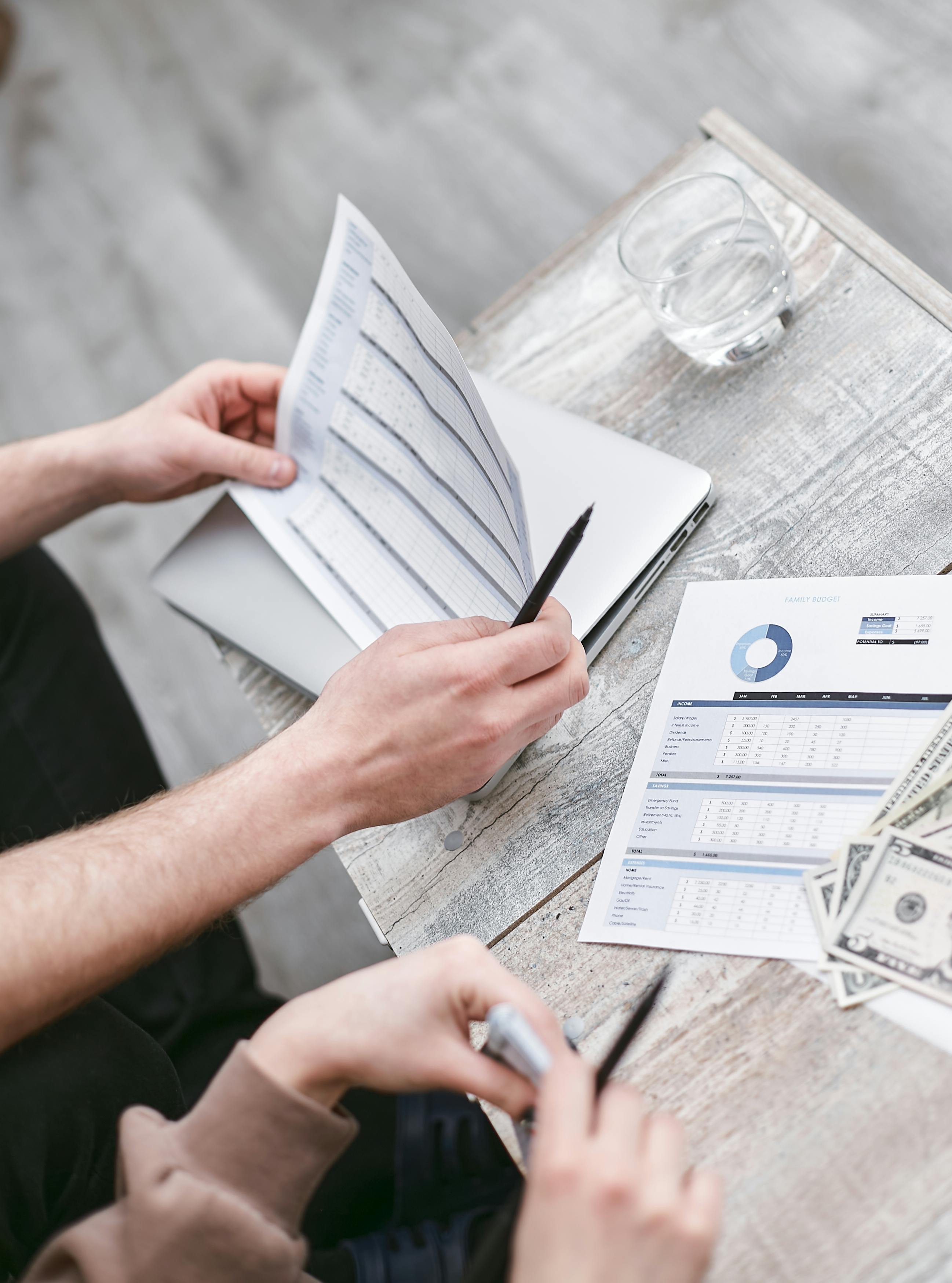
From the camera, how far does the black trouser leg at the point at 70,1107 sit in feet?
2.38

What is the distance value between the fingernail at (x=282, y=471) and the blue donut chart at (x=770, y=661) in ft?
1.36

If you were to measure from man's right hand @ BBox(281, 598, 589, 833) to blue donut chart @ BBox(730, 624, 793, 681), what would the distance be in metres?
0.11

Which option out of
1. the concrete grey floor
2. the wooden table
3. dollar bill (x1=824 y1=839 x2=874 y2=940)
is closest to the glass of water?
the wooden table

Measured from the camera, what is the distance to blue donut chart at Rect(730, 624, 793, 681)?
69 cm

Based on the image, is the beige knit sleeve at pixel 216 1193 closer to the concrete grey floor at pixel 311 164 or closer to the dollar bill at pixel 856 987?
the dollar bill at pixel 856 987

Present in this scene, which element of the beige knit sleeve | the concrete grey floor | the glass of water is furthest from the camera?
the concrete grey floor

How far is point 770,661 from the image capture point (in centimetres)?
69

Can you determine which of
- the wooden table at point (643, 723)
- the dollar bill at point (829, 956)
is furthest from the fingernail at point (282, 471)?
the dollar bill at point (829, 956)

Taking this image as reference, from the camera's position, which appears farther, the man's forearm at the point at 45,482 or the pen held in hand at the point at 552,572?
the man's forearm at the point at 45,482

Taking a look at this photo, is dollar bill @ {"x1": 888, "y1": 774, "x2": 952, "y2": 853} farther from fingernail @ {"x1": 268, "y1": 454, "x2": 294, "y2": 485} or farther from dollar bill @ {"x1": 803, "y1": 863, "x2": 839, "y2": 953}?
fingernail @ {"x1": 268, "y1": 454, "x2": 294, "y2": 485}

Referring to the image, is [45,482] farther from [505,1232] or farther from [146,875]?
[505,1232]

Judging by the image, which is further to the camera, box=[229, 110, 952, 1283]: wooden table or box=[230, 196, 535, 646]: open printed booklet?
box=[230, 196, 535, 646]: open printed booklet

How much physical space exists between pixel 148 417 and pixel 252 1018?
0.58m

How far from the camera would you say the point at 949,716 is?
0.61 metres
